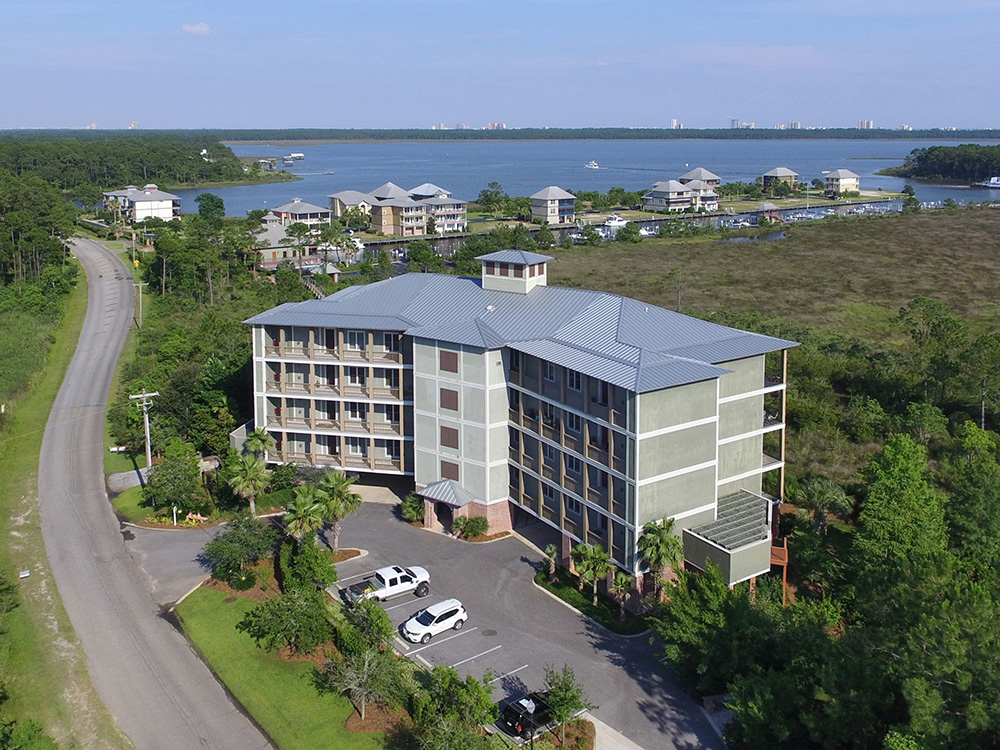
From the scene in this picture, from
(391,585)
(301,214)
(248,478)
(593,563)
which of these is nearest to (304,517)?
(391,585)

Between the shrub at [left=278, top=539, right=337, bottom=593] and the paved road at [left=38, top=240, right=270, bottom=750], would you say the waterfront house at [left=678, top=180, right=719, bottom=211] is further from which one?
the shrub at [left=278, top=539, right=337, bottom=593]

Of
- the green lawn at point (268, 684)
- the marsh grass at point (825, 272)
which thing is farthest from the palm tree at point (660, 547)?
the marsh grass at point (825, 272)

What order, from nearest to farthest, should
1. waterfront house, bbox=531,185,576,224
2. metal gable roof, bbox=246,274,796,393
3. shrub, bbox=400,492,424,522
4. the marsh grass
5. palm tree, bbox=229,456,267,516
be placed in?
metal gable roof, bbox=246,274,796,393 < palm tree, bbox=229,456,267,516 < shrub, bbox=400,492,424,522 < the marsh grass < waterfront house, bbox=531,185,576,224

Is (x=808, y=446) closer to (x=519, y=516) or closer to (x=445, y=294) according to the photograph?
(x=519, y=516)

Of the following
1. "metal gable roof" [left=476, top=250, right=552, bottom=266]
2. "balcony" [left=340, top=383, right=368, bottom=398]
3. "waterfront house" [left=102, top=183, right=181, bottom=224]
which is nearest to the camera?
"metal gable roof" [left=476, top=250, right=552, bottom=266]

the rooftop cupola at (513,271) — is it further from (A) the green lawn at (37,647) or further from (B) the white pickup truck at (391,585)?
(A) the green lawn at (37,647)

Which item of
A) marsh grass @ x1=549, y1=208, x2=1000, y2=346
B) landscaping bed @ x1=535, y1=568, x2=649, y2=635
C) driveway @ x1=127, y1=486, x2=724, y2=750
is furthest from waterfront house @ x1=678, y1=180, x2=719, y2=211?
landscaping bed @ x1=535, y1=568, x2=649, y2=635

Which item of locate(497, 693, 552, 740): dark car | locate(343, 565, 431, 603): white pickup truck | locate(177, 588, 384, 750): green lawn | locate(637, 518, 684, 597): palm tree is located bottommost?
locate(177, 588, 384, 750): green lawn
